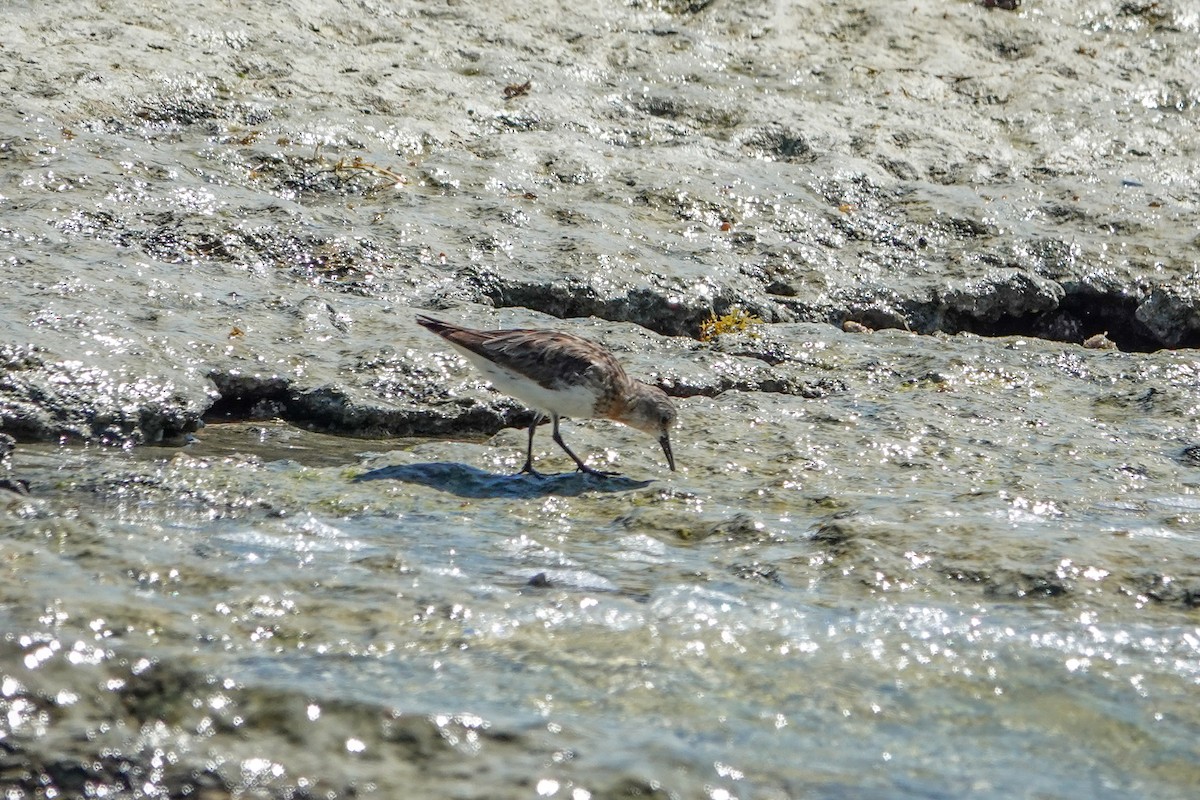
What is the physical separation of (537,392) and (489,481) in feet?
2.40

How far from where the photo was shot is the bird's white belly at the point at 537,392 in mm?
7312

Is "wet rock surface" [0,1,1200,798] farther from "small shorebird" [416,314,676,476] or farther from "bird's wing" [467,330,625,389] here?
"bird's wing" [467,330,625,389]

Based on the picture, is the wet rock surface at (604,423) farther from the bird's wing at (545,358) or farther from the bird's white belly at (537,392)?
the bird's wing at (545,358)

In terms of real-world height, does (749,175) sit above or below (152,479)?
above

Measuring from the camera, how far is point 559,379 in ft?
24.0

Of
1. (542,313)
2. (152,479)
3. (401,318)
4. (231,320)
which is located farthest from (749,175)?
(152,479)

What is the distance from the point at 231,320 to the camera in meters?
8.11

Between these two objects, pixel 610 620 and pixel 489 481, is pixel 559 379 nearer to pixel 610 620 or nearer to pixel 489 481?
pixel 489 481

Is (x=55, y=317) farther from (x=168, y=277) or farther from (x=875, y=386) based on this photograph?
(x=875, y=386)

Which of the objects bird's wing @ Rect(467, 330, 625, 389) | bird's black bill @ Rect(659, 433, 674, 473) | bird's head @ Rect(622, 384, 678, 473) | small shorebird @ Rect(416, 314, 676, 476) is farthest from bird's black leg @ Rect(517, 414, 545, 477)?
bird's black bill @ Rect(659, 433, 674, 473)

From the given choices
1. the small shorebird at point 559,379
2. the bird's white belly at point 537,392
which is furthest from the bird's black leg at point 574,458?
the bird's white belly at point 537,392

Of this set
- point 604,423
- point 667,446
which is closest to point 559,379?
point 667,446

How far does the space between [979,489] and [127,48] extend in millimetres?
8132

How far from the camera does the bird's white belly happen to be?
24.0ft
